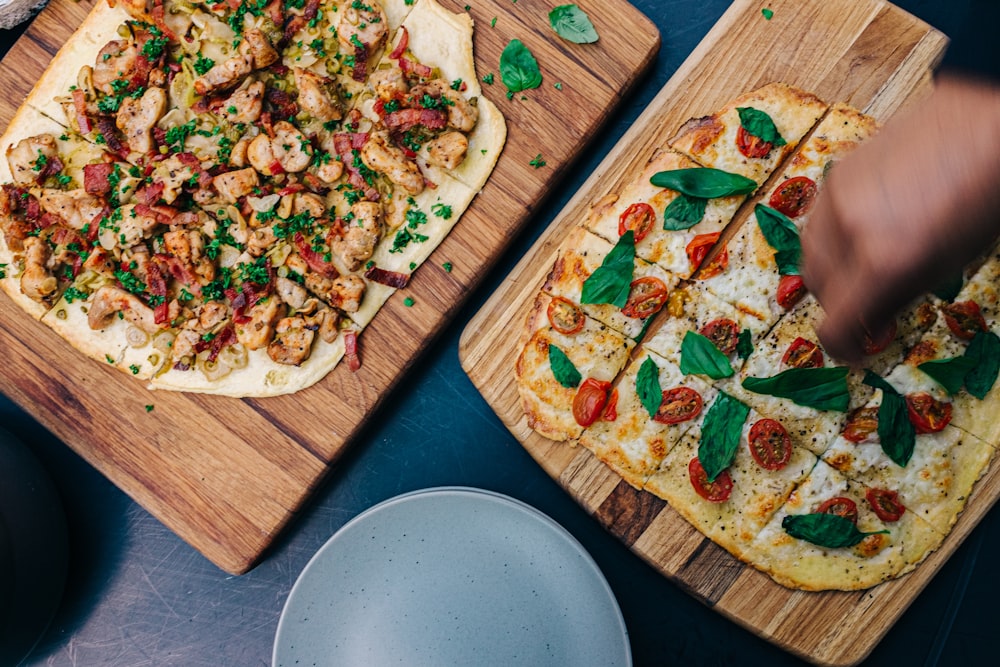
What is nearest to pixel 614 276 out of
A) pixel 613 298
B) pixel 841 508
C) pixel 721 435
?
pixel 613 298

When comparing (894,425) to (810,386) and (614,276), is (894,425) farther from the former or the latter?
(614,276)

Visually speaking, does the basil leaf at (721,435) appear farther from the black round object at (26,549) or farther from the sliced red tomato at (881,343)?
the black round object at (26,549)

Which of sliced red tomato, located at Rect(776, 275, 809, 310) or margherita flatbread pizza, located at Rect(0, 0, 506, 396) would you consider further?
margherita flatbread pizza, located at Rect(0, 0, 506, 396)

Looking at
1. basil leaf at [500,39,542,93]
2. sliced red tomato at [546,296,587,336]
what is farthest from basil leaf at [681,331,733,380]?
basil leaf at [500,39,542,93]

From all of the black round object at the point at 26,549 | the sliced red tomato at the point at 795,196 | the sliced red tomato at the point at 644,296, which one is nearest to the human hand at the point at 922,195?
the sliced red tomato at the point at 795,196

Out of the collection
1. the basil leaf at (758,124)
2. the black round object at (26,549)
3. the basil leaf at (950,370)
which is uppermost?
the basil leaf at (758,124)

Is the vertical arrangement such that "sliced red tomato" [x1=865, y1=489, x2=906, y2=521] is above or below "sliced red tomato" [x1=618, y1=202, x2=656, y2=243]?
below

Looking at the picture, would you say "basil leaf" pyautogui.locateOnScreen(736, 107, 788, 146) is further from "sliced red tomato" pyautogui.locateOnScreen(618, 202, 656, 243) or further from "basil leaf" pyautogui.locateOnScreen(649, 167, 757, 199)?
"sliced red tomato" pyautogui.locateOnScreen(618, 202, 656, 243)
